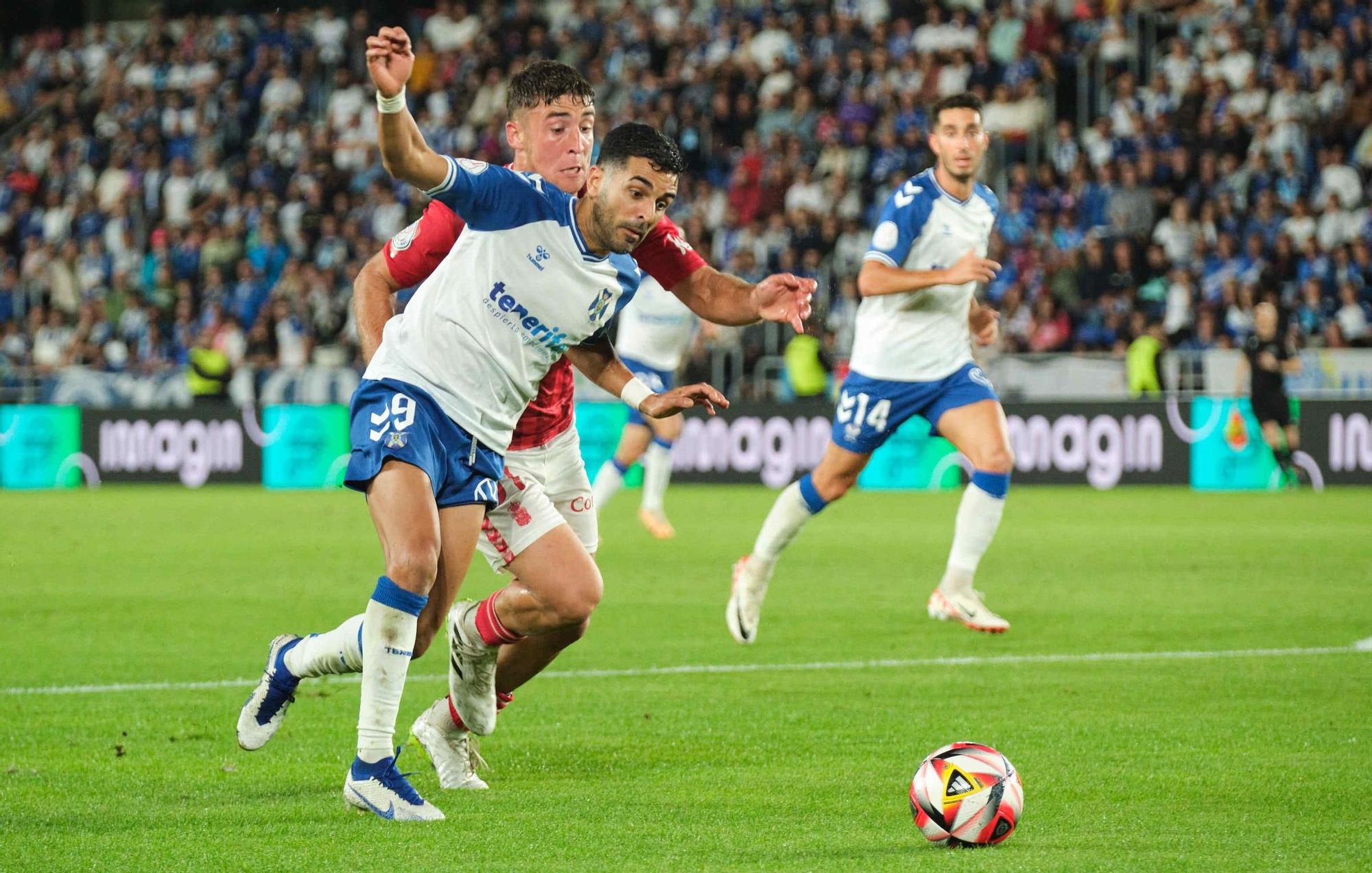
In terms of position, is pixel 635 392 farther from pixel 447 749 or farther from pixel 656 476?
pixel 656 476

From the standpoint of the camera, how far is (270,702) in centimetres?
579

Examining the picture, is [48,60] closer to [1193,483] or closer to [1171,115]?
[1171,115]

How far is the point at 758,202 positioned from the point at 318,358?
21.1 feet

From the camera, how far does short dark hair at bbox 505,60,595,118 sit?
6156 millimetres

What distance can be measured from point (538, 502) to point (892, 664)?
304 centimetres

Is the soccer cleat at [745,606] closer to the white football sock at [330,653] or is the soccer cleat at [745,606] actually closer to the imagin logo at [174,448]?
the white football sock at [330,653]

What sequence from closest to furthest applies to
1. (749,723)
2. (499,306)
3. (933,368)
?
(499,306) < (749,723) < (933,368)

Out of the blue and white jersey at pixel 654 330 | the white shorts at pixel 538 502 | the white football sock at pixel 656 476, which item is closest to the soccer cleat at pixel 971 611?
the white shorts at pixel 538 502

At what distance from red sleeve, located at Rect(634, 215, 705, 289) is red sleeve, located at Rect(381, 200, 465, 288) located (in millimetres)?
588

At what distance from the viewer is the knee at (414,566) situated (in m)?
5.26

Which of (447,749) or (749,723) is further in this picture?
(749,723)

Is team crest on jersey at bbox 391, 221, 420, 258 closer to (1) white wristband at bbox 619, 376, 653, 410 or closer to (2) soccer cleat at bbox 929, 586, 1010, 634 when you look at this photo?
(1) white wristband at bbox 619, 376, 653, 410

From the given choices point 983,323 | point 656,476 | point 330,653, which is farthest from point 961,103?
point 656,476

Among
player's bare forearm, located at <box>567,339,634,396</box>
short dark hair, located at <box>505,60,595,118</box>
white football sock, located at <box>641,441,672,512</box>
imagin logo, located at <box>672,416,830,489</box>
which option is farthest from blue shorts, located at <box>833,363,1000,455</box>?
imagin logo, located at <box>672,416,830,489</box>
